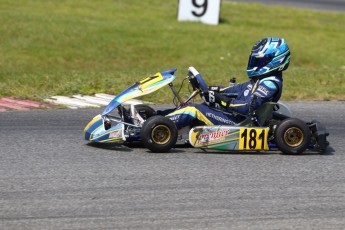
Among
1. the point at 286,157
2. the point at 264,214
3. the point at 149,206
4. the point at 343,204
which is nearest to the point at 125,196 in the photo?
the point at 149,206

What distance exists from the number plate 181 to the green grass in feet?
10.5

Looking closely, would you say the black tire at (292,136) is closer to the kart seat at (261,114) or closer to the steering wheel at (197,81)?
the kart seat at (261,114)

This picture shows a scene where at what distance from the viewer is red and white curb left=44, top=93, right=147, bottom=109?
936 cm

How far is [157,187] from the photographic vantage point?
5801 millimetres

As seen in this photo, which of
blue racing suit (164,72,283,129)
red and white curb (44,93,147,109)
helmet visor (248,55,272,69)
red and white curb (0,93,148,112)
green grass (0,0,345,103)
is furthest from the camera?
green grass (0,0,345,103)

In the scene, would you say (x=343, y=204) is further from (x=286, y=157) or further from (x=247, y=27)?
(x=247, y=27)

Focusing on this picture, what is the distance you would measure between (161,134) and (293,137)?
3.86 ft

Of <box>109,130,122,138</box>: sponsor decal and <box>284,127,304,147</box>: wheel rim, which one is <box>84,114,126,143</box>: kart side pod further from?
<box>284,127,304,147</box>: wheel rim

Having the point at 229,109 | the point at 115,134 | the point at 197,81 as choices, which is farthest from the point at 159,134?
the point at 229,109

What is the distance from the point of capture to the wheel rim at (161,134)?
677 centimetres

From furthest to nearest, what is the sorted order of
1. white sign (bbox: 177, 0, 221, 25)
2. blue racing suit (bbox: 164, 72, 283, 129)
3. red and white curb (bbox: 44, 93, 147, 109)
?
white sign (bbox: 177, 0, 221, 25) < red and white curb (bbox: 44, 93, 147, 109) < blue racing suit (bbox: 164, 72, 283, 129)

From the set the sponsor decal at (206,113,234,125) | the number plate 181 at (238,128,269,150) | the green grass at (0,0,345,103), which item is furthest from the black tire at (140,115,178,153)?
the green grass at (0,0,345,103)

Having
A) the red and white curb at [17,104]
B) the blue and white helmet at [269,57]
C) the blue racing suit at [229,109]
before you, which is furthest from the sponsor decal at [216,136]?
the red and white curb at [17,104]

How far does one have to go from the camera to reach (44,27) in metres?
16.5
